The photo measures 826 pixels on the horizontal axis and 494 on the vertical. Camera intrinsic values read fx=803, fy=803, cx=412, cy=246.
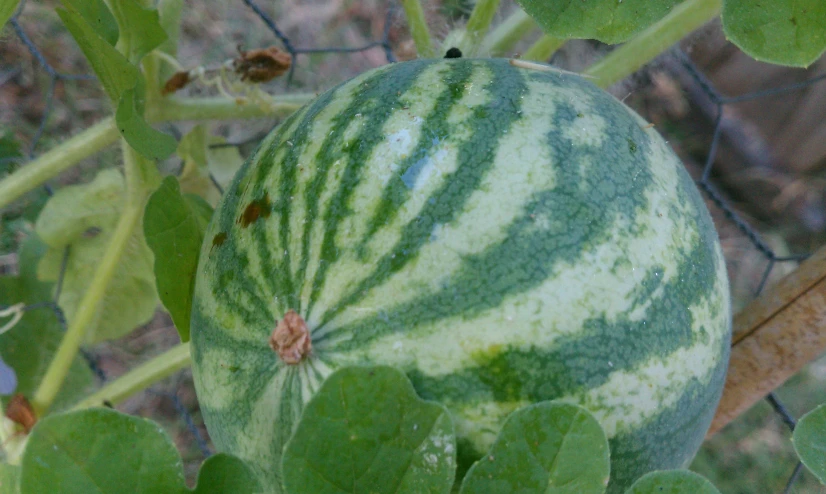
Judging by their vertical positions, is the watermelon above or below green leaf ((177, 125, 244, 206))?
above

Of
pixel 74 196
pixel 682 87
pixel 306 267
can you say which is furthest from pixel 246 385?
pixel 682 87

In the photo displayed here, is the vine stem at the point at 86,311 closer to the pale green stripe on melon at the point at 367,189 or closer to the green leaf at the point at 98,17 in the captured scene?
the green leaf at the point at 98,17

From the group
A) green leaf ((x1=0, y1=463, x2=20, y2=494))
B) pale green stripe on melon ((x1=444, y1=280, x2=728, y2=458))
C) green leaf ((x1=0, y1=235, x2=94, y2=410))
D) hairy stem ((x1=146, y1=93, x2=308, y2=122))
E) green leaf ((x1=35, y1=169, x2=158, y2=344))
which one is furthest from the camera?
green leaf ((x1=0, y1=235, x2=94, y2=410))

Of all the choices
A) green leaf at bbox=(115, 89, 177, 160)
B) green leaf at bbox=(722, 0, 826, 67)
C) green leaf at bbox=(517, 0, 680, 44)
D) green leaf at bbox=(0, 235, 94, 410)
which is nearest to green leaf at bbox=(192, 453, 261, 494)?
green leaf at bbox=(115, 89, 177, 160)

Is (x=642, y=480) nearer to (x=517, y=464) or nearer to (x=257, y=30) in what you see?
(x=517, y=464)

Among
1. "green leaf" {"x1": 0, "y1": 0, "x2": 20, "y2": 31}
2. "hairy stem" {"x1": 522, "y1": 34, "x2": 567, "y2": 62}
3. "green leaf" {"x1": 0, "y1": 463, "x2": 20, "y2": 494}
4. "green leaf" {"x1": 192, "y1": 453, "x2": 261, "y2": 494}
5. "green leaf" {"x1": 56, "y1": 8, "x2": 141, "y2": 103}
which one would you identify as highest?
"green leaf" {"x1": 0, "y1": 0, "x2": 20, "y2": 31}

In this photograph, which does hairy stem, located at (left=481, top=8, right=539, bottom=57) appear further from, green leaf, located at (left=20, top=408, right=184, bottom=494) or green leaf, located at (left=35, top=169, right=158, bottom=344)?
green leaf, located at (left=20, top=408, right=184, bottom=494)
